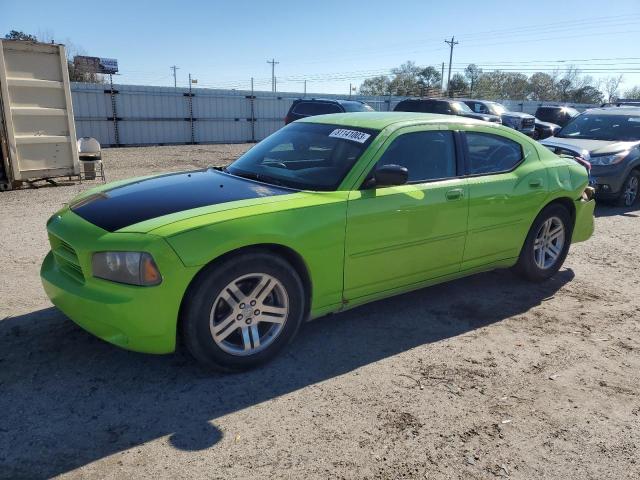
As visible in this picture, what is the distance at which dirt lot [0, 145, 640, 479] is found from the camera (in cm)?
256

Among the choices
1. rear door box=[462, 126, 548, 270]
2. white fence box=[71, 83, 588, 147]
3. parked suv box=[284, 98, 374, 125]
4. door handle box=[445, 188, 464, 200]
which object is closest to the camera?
door handle box=[445, 188, 464, 200]

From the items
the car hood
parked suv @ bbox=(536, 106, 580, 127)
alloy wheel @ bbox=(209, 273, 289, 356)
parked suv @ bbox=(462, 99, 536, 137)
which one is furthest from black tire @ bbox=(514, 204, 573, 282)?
parked suv @ bbox=(536, 106, 580, 127)

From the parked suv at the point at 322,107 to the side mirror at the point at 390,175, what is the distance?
1038 cm

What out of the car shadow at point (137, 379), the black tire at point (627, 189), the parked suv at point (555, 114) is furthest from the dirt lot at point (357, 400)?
the parked suv at point (555, 114)

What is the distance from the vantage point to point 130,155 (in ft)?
53.5

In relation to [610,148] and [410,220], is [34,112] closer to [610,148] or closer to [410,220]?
[410,220]

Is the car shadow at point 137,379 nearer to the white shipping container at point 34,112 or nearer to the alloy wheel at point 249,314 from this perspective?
the alloy wheel at point 249,314

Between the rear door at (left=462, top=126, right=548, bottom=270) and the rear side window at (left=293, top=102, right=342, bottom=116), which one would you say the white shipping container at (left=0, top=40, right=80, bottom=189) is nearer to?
the rear side window at (left=293, top=102, right=342, bottom=116)

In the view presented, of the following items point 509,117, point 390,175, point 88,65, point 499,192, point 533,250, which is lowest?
point 533,250

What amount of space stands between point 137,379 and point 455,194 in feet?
8.92

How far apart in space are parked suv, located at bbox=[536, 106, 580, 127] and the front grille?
23.1 metres

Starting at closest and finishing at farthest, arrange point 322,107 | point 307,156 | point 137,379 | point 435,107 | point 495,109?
1. point 137,379
2. point 307,156
3. point 322,107
4. point 435,107
5. point 495,109

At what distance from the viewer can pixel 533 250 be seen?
5.00m

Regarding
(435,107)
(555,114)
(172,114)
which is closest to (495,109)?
(435,107)
